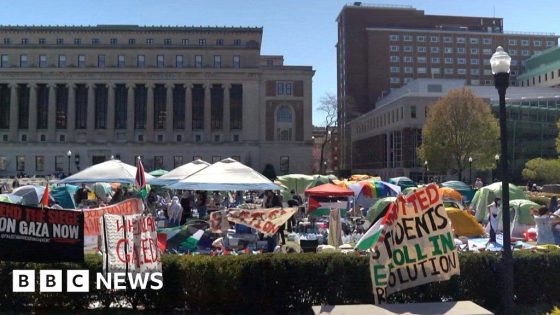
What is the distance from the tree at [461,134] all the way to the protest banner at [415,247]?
51.7 metres

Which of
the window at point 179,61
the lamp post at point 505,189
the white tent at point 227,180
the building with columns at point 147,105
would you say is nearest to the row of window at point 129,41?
the building with columns at point 147,105

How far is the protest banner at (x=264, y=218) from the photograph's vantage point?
541 inches

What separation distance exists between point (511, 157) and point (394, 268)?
7159 centimetres

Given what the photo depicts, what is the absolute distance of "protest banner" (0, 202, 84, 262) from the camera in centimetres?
880

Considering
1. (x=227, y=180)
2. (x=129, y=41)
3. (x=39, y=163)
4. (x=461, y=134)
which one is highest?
(x=129, y=41)

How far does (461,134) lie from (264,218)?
48.9 m

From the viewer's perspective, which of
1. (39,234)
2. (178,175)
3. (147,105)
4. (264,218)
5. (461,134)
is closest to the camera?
(39,234)

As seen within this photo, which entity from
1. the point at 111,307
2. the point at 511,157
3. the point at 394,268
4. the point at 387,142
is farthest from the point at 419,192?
the point at 387,142

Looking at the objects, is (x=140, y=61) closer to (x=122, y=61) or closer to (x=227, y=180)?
(x=122, y=61)

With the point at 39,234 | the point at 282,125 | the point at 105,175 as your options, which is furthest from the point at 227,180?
the point at 282,125

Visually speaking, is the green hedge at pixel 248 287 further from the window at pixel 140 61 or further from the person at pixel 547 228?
the window at pixel 140 61

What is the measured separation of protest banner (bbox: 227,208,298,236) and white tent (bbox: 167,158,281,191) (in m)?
5.21

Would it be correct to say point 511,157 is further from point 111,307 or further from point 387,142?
point 111,307

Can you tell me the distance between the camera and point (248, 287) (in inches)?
374
